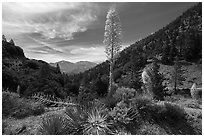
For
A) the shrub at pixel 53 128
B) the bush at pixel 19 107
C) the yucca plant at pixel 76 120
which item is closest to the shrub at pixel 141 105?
the yucca plant at pixel 76 120

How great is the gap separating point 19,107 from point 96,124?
3756 millimetres

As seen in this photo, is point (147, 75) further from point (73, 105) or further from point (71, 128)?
point (71, 128)

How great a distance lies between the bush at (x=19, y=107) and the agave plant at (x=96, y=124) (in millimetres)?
2719

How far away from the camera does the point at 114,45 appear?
743cm

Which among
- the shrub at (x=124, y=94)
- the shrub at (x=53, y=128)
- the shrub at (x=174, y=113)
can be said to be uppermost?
the shrub at (x=124, y=94)

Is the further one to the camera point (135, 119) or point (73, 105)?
point (73, 105)

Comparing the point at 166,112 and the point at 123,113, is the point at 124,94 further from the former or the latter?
the point at 166,112

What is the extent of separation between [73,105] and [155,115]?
275 cm

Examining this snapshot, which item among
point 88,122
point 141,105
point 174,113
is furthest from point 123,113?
point 174,113

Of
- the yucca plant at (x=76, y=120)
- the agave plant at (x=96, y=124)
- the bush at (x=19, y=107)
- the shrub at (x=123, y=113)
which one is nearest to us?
the agave plant at (x=96, y=124)

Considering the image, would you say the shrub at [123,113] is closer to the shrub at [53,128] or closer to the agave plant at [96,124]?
the agave plant at [96,124]

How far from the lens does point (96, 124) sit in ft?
20.6

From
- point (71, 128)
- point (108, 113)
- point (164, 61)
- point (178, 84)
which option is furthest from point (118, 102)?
point (164, 61)

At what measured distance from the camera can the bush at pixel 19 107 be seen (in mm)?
8300
